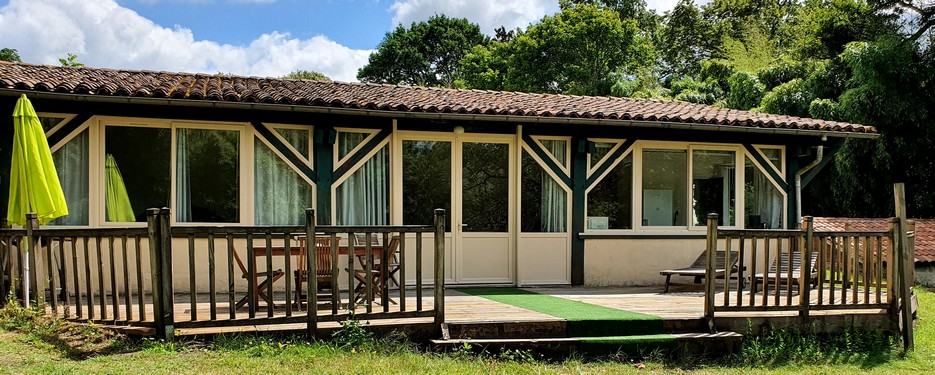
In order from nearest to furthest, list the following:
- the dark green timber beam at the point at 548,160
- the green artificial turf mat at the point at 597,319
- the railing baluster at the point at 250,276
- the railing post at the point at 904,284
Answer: the railing baluster at the point at 250,276, the green artificial turf mat at the point at 597,319, the railing post at the point at 904,284, the dark green timber beam at the point at 548,160

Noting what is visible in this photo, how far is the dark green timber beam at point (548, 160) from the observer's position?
31.5ft

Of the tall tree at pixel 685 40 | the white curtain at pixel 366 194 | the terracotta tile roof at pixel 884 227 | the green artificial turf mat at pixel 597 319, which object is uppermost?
the tall tree at pixel 685 40

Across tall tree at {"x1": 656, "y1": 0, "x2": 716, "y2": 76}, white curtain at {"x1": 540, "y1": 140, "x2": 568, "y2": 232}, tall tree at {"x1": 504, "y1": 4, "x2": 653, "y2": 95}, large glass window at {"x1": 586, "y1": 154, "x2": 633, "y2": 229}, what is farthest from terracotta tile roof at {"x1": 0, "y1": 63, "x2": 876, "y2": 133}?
tall tree at {"x1": 656, "y1": 0, "x2": 716, "y2": 76}

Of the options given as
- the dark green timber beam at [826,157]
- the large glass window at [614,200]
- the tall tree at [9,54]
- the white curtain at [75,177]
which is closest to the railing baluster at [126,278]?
the white curtain at [75,177]

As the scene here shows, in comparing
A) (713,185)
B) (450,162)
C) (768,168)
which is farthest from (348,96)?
(768,168)

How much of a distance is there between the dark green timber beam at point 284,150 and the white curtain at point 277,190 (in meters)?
0.09

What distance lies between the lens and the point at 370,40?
131 feet

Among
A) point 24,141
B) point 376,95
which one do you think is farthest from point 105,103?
point 376,95

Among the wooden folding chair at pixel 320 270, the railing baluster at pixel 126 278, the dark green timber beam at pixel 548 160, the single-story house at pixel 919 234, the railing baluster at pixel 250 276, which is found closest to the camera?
the railing baluster at pixel 126 278

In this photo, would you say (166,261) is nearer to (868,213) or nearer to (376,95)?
(376,95)

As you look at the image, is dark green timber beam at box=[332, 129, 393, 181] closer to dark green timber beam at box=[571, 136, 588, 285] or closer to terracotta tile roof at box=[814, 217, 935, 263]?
dark green timber beam at box=[571, 136, 588, 285]

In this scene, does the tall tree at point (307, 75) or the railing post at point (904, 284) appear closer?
the railing post at point (904, 284)

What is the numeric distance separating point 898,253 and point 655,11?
30.8 meters

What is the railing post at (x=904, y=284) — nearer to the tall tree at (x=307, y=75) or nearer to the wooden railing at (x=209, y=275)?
the wooden railing at (x=209, y=275)
